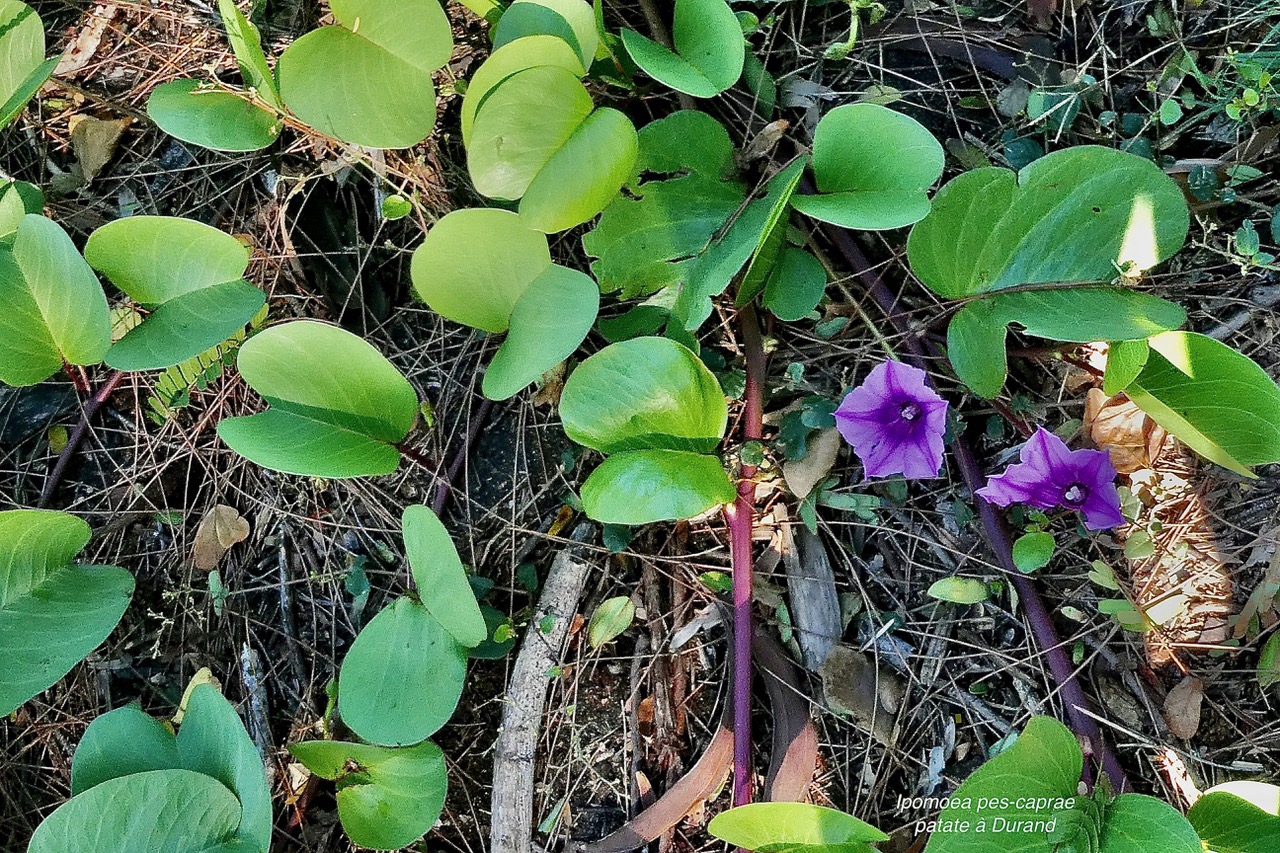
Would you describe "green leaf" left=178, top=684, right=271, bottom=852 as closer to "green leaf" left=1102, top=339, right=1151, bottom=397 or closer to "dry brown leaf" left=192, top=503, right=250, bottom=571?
"dry brown leaf" left=192, top=503, right=250, bottom=571

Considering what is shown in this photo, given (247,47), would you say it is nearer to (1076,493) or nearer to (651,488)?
(651,488)

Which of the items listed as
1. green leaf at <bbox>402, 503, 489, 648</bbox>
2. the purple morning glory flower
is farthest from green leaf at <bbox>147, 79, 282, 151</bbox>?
the purple morning glory flower

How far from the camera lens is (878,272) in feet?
5.00

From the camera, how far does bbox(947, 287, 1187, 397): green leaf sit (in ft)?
4.04

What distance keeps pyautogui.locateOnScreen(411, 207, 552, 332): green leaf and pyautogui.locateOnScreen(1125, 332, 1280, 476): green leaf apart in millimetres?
921

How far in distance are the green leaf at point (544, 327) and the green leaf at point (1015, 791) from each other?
0.81m

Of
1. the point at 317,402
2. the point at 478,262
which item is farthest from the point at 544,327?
the point at 317,402

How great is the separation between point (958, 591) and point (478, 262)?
0.92 meters

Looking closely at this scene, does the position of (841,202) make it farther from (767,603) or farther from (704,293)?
(767,603)

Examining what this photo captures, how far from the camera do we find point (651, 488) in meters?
1.28

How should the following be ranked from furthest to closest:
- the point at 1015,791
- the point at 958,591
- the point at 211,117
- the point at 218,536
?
1. the point at 218,536
2. the point at 211,117
3. the point at 958,591
4. the point at 1015,791

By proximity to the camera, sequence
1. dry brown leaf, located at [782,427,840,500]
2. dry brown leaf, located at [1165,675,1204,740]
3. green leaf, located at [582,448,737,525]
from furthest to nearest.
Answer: dry brown leaf, located at [782,427,840,500] < dry brown leaf, located at [1165,675,1204,740] < green leaf, located at [582,448,737,525]

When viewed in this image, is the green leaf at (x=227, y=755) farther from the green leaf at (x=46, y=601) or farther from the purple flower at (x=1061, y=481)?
the purple flower at (x=1061, y=481)

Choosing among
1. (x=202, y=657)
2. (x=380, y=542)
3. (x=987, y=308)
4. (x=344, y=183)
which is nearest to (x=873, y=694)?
(x=987, y=308)
